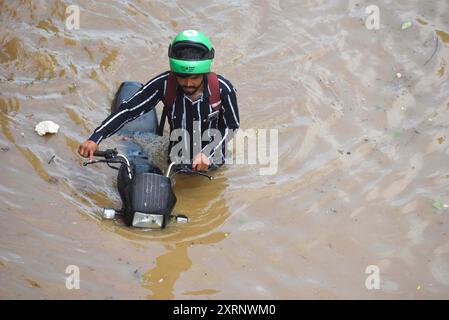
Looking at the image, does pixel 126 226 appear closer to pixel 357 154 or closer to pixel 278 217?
pixel 278 217

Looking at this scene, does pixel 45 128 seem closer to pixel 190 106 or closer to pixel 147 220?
pixel 190 106

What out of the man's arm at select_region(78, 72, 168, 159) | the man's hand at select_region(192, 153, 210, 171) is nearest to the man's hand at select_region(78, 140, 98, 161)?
the man's arm at select_region(78, 72, 168, 159)

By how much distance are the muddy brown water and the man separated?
53 centimetres

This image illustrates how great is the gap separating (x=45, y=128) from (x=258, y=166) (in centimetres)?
215

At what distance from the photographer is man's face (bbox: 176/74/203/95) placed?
5.27 meters

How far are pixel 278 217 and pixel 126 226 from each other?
1.40 meters

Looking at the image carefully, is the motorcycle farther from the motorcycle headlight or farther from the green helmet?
the green helmet

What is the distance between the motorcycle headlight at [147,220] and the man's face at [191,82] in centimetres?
110

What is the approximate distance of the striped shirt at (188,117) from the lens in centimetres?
551

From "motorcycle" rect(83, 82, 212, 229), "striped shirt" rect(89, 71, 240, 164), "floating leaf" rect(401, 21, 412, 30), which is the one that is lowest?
"motorcycle" rect(83, 82, 212, 229)

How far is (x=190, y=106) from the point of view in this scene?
5.62 m

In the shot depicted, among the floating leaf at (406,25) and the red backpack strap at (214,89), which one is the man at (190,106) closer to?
the red backpack strap at (214,89)

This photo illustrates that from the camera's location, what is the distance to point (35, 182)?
568 centimetres

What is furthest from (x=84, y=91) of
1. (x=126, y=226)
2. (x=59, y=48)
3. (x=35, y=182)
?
(x=126, y=226)
